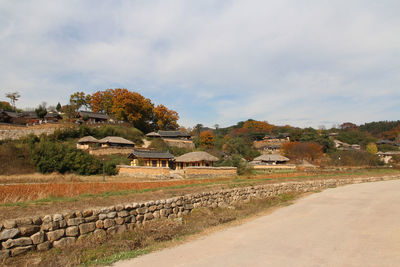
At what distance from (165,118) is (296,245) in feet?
191

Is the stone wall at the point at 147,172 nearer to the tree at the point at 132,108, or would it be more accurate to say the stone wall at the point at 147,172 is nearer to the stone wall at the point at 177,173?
the stone wall at the point at 177,173

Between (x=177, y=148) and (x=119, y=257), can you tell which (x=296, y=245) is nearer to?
(x=119, y=257)

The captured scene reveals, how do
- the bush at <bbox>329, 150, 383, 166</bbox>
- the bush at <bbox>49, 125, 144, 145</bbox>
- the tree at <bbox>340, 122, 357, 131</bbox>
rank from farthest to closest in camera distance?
the tree at <bbox>340, 122, 357, 131</bbox>, the bush at <bbox>329, 150, 383, 166</bbox>, the bush at <bbox>49, 125, 144, 145</bbox>

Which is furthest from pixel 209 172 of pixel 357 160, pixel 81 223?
pixel 357 160

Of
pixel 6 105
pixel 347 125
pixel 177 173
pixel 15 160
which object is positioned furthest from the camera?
pixel 347 125

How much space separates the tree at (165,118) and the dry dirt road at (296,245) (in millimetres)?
53462

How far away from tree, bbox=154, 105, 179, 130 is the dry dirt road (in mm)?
53462

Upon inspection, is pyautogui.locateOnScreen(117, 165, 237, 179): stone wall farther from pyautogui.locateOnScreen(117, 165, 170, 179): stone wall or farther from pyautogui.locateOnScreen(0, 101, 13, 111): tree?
pyautogui.locateOnScreen(0, 101, 13, 111): tree

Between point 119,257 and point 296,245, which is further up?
point 119,257

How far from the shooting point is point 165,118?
2507 inches

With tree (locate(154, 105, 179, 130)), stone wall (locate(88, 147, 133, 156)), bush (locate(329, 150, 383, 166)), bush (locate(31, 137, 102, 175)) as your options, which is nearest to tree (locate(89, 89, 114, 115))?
tree (locate(154, 105, 179, 130))

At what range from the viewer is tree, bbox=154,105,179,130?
62.4 meters

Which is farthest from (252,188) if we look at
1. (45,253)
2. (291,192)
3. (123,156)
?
(123,156)

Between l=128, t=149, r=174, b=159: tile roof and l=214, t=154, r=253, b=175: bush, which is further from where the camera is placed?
l=128, t=149, r=174, b=159: tile roof
